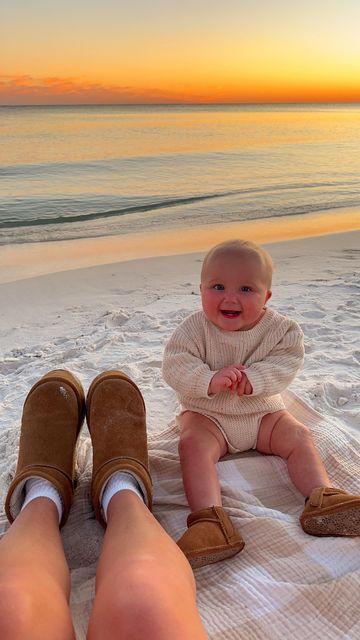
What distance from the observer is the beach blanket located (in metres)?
1.56

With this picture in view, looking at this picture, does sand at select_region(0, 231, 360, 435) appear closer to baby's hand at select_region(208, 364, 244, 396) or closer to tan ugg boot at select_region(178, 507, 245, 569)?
baby's hand at select_region(208, 364, 244, 396)

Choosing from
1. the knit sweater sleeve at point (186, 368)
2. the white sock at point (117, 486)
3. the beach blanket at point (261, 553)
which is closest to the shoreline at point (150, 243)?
the knit sweater sleeve at point (186, 368)

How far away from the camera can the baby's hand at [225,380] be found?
2.16 metres

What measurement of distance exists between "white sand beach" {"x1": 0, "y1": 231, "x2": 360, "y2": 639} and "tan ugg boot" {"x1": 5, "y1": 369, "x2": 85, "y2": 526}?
163 millimetres

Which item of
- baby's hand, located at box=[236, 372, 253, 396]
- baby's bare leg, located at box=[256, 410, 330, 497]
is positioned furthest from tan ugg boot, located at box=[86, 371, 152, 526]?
baby's bare leg, located at box=[256, 410, 330, 497]

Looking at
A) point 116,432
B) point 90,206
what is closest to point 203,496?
point 116,432

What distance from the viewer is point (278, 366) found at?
2.28m

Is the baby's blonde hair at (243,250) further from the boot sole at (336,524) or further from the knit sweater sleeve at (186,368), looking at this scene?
the boot sole at (336,524)

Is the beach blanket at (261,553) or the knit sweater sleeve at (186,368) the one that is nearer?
the beach blanket at (261,553)

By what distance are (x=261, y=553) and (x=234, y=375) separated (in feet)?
2.02

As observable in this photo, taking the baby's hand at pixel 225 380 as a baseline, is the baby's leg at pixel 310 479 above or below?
below

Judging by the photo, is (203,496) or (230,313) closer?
(203,496)

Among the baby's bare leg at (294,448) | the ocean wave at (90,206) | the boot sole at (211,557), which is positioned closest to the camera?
the boot sole at (211,557)

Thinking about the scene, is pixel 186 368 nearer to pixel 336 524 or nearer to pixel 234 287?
pixel 234 287
